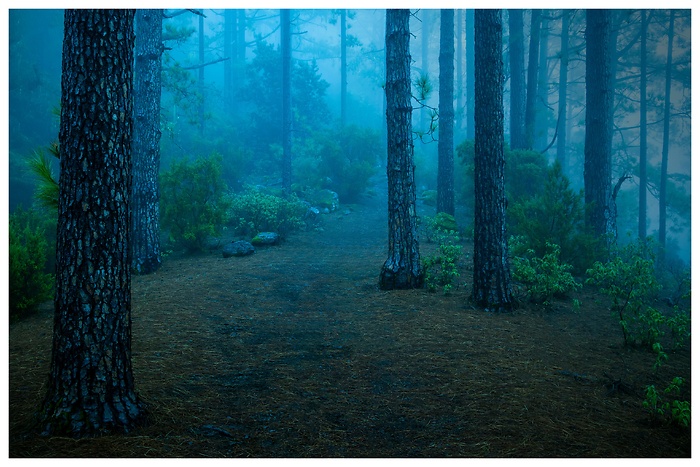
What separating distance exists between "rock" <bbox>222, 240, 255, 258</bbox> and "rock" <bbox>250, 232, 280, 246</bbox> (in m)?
1.10

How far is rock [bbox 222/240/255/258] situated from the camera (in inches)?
484

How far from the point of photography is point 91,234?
3914mm

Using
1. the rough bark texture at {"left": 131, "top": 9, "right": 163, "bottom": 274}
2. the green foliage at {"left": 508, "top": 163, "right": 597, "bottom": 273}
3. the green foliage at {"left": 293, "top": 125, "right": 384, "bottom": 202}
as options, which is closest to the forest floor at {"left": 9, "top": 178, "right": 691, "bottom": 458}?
the green foliage at {"left": 508, "top": 163, "right": 597, "bottom": 273}

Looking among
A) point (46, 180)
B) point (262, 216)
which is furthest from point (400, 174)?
point (262, 216)

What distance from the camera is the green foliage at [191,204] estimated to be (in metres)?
12.4

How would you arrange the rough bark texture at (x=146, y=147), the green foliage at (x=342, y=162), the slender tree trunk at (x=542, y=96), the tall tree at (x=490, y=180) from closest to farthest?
the tall tree at (x=490, y=180) < the rough bark texture at (x=146, y=147) < the slender tree trunk at (x=542, y=96) < the green foliage at (x=342, y=162)

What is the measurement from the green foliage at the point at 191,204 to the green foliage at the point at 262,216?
2599 millimetres

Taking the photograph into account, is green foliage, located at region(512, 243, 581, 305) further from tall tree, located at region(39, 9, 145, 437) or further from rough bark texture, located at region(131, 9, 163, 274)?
rough bark texture, located at region(131, 9, 163, 274)

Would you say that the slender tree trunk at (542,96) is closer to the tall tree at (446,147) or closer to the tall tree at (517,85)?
the tall tree at (517,85)

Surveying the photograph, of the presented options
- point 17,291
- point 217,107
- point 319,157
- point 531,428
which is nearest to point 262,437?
point 531,428

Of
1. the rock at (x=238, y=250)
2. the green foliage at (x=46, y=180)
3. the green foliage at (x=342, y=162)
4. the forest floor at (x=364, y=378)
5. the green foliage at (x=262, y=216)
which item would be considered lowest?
the forest floor at (x=364, y=378)

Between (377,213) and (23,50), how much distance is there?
16373 mm

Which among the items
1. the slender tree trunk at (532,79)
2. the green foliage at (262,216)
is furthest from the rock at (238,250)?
the slender tree trunk at (532,79)

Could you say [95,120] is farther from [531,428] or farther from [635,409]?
[635,409]
